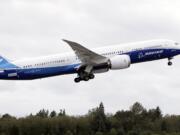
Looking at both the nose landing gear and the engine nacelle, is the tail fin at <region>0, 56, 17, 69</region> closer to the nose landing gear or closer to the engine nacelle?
the nose landing gear

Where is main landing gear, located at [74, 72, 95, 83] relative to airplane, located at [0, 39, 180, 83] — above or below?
below

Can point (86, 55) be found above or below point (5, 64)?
above

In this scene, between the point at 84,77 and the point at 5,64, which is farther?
the point at 84,77

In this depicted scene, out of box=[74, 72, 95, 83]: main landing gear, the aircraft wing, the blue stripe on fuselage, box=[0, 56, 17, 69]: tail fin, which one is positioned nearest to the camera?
the blue stripe on fuselage

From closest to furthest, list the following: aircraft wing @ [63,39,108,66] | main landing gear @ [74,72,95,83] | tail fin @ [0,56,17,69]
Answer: tail fin @ [0,56,17,69] → aircraft wing @ [63,39,108,66] → main landing gear @ [74,72,95,83]

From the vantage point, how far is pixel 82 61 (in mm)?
115062

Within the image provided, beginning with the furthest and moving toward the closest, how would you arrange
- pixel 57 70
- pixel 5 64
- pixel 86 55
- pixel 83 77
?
pixel 83 77 < pixel 86 55 < pixel 57 70 < pixel 5 64

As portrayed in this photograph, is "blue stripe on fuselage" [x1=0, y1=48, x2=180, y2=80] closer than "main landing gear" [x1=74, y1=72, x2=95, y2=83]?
Yes

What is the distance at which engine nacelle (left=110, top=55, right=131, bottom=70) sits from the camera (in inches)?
4441

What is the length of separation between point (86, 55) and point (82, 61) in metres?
1.02

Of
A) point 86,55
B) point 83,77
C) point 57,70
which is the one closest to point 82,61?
point 86,55

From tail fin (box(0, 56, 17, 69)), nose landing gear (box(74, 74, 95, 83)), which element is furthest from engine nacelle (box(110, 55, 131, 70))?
tail fin (box(0, 56, 17, 69))

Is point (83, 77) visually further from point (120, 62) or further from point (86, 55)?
point (120, 62)

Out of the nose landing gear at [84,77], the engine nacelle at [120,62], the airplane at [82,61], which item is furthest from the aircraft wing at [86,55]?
the nose landing gear at [84,77]
